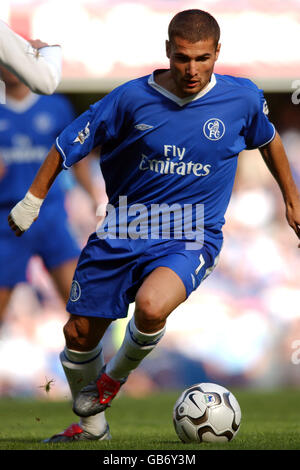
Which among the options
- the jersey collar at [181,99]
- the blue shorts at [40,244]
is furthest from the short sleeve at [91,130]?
the blue shorts at [40,244]

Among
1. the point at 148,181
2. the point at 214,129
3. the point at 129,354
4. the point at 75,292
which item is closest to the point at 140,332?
the point at 129,354

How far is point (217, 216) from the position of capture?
5.97 metres

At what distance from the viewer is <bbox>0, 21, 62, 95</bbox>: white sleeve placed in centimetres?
446

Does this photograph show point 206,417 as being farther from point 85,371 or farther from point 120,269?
point 120,269

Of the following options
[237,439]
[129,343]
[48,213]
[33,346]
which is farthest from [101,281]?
[33,346]

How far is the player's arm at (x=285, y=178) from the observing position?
619 centimetres

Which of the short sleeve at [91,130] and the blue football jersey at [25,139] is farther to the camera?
the blue football jersey at [25,139]

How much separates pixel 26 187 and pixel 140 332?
12.0ft

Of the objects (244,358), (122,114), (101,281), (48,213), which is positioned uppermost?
(122,114)

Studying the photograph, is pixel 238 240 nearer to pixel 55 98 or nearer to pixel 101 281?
pixel 55 98

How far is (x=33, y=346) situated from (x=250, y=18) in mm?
4351

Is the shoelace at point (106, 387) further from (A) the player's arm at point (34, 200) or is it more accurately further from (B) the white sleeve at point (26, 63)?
(B) the white sleeve at point (26, 63)

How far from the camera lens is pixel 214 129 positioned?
19.1 feet
